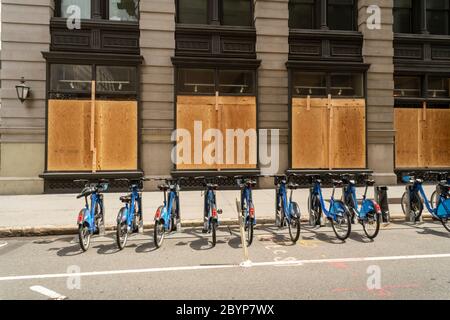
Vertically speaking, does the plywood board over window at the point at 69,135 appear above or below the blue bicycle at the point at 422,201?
above

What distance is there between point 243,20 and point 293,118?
467 centimetres

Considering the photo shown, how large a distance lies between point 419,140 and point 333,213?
10.1 m

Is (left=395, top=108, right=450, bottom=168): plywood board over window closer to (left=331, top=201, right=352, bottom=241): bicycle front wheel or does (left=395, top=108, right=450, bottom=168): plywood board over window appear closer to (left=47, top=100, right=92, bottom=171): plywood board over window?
(left=331, top=201, right=352, bottom=241): bicycle front wheel

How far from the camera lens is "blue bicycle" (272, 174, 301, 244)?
6.69 metres

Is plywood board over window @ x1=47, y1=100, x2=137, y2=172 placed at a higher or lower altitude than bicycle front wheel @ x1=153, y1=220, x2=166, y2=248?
higher

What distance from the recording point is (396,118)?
14812 mm

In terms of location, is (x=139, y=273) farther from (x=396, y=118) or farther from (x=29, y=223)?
(x=396, y=118)

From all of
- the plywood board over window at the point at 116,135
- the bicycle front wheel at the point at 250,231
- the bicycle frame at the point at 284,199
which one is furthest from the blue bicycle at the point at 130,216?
the plywood board over window at the point at 116,135

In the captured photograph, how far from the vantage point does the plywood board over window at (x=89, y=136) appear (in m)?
12.5

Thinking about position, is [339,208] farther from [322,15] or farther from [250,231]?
[322,15]

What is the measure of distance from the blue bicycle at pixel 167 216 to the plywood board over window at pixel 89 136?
19.4 ft

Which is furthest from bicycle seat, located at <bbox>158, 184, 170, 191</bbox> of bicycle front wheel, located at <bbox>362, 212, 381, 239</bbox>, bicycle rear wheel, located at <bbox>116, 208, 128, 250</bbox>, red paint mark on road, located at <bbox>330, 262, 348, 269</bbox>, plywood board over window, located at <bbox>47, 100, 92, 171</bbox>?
plywood board over window, located at <bbox>47, 100, 92, 171</bbox>

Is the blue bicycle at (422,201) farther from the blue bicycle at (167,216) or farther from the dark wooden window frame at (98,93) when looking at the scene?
the dark wooden window frame at (98,93)

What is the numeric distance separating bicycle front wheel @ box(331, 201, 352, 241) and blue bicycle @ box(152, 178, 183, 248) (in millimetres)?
3328
